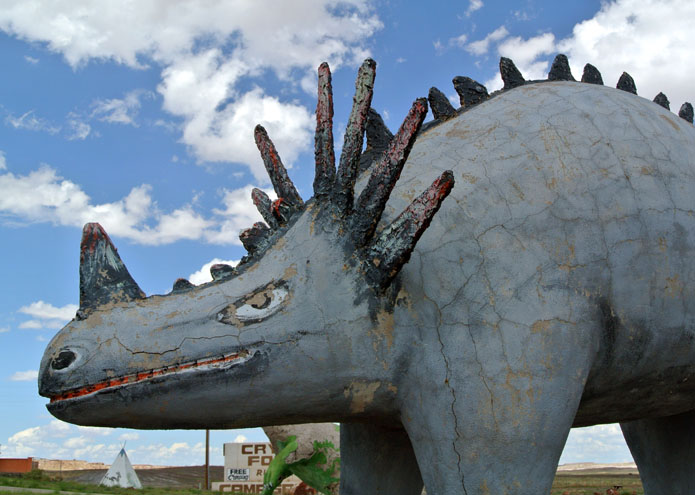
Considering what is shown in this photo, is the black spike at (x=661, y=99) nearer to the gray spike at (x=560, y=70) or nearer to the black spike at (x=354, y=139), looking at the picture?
the gray spike at (x=560, y=70)

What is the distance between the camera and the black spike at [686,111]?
16.1 feet

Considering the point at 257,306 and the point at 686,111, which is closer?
the point at 257,306

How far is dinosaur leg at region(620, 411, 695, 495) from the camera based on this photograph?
4496mm

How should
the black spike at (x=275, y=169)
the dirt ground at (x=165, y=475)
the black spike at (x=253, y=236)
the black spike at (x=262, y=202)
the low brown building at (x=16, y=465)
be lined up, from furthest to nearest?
the dirt ground at (x=165, y=475)
the low brown building at (x=16, y=465)
the black spike at (x=262, y=202)
the black spike at (x=275, y=169)
the black spike at (x=253, y=236)

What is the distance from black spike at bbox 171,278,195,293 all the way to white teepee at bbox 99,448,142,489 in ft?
69.9

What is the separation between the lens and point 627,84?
181 inches

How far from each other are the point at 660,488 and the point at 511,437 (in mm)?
2433

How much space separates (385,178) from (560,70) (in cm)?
190

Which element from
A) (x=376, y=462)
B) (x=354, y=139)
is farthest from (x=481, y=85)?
(x=376, y=462)

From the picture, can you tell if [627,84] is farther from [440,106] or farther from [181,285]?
[181,285]

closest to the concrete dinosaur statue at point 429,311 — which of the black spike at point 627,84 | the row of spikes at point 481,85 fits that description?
the row of spikes at point 481,85

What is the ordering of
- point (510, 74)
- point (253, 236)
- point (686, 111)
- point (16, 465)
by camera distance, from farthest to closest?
point (16, 465), point (686, 111), point (510, 74), point (253, 236)

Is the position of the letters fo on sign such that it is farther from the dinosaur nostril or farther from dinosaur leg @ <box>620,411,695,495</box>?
the dinosaur nostril

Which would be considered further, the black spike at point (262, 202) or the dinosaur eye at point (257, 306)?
the black spike at point (262, 202)
